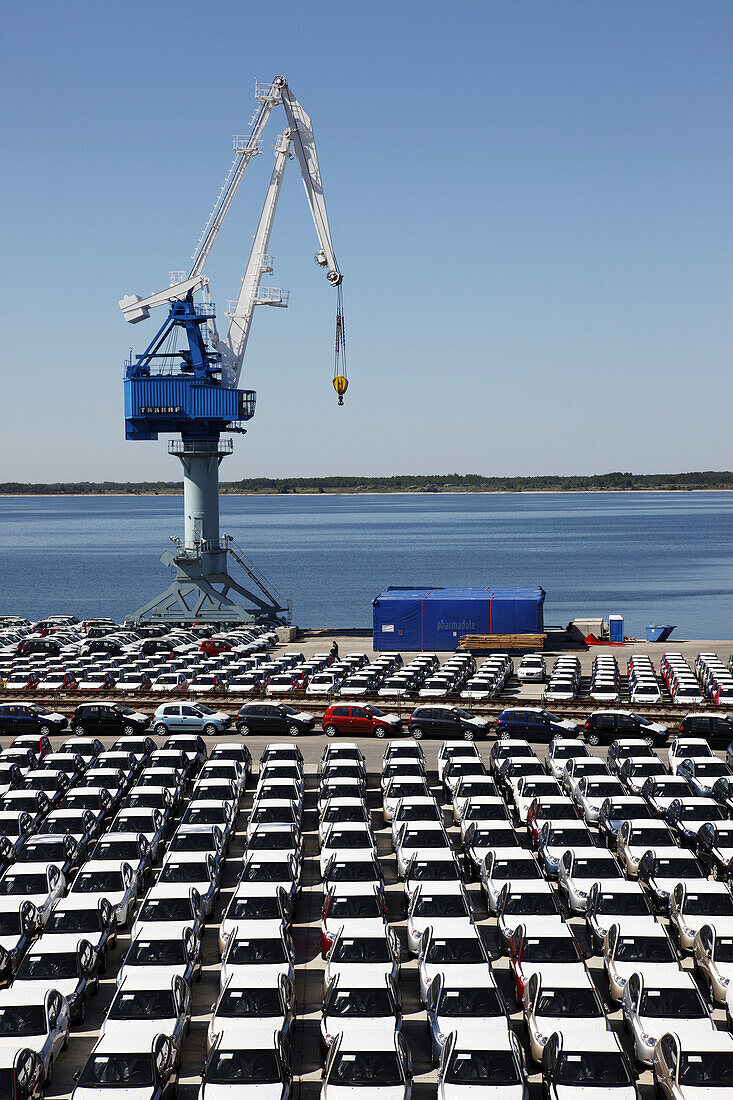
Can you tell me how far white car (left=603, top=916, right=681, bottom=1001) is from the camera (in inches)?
612

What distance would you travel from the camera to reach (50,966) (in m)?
15.9

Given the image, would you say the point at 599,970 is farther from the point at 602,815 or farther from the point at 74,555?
the point at 74,555

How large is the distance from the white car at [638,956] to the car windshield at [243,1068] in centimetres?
544

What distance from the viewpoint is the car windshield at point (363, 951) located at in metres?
16.1

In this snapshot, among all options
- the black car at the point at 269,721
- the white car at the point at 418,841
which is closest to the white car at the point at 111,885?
the white car at the point at 418,841

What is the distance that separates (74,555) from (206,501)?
12534cm

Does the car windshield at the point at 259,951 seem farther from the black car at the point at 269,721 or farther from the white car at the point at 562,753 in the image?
the black car at the point at 269,721

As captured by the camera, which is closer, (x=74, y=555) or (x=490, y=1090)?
(x=490, y=1090)

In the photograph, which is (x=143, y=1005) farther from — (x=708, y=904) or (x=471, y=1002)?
(x=708, y=904)

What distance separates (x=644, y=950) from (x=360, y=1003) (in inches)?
183

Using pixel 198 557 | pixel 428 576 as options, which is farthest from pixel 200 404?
pixel 428 576

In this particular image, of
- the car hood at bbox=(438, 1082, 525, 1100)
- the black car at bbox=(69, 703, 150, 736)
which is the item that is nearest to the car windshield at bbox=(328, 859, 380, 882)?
the car hood at bbox=(438, 1082, 525, 1100)

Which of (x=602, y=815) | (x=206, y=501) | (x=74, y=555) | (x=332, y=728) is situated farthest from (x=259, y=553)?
(x=602, y=815)

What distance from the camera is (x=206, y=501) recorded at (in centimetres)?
6312
